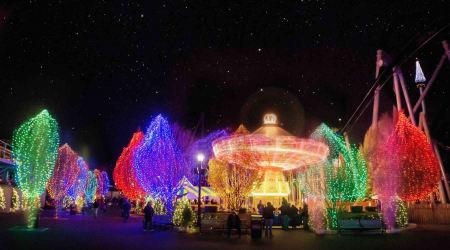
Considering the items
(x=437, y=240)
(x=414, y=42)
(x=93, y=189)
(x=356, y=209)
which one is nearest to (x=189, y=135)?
(x=93, y=189)

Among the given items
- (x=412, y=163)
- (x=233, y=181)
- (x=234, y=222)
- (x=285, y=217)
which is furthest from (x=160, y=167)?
(x=412, y=163)

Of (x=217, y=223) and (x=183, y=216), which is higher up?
(x=183, y=216)

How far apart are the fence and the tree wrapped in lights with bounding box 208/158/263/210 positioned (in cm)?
1092

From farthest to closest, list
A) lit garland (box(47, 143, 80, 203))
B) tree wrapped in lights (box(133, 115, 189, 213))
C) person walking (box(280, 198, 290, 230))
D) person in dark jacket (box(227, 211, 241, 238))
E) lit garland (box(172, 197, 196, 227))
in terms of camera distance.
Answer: lit garland (box(47, 143, 80, 203))
tree wrapped in lights (box(133, 115, 189, 213))
person walking (box(280, 198, 290, 230))
lit garland (box(172, 197, 196, 227))
person in dark jacket (box(227, 211, 241, 238))

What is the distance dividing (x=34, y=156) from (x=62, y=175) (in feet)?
54.3

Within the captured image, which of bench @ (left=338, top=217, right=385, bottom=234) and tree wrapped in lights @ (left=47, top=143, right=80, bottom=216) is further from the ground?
tree wrapped in lights @ (left=47, top=143, right=80, bottom=216)

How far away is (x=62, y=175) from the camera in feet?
119

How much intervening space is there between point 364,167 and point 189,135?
2308 centimetres

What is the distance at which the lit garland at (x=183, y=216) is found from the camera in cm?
2092

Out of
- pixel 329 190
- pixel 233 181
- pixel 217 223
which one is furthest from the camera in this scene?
pixel 233 181

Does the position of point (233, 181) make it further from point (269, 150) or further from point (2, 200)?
point (2, 200)

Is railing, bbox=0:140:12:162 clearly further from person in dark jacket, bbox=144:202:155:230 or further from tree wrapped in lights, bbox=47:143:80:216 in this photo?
person in dark jacket, bbox=144:202:155:230

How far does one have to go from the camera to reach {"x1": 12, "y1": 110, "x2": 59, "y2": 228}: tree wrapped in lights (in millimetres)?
20219

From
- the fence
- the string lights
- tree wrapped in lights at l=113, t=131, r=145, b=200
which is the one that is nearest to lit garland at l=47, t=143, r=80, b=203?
tree wrapped in lights at l=113, t=131, r=145, b=200
